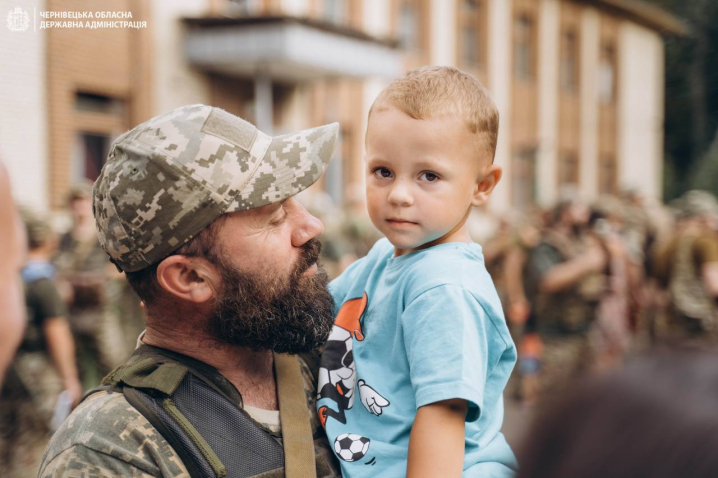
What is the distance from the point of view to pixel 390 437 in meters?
1.79

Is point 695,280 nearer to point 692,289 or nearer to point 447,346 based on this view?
point 692,289

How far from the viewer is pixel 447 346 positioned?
5.47ft

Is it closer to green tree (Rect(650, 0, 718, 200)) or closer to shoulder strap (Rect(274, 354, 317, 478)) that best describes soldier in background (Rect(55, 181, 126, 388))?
shoulder strap (Rect(274, 354, 317, 478))

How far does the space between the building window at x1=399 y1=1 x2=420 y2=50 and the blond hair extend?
15.6 metres

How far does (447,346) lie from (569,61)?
24039mm

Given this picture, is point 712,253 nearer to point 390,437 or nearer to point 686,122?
point 390,437

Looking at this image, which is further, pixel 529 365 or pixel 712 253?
pixel 529 365

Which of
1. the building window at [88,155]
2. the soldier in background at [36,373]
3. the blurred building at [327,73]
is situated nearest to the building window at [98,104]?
the blurred building at [327,73]

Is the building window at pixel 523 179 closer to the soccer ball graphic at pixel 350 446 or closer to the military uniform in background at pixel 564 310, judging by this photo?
the military uniform in background at pixel 564 310

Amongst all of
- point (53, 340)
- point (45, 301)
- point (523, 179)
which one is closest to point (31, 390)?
point (53, 340)

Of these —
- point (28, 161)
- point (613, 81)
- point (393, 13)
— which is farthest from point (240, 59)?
point (613, 81)

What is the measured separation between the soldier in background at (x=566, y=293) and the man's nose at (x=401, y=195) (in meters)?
5.23

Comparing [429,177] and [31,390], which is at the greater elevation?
[429,177]

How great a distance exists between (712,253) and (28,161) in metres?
7.73
